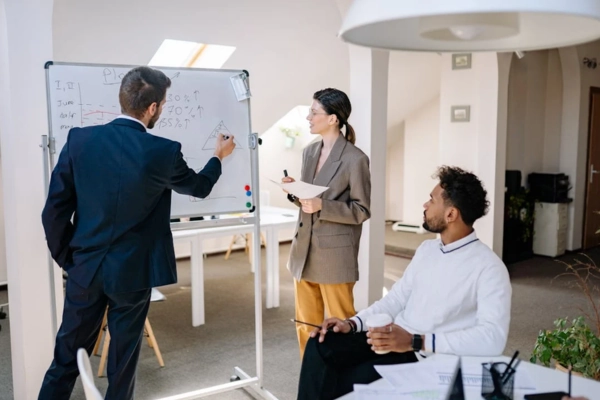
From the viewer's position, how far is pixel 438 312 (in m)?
1.96

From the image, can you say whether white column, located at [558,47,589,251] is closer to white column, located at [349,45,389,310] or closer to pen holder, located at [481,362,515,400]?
white column, located at [349,45,389,310]

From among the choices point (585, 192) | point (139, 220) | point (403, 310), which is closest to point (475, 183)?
point (403, 310)

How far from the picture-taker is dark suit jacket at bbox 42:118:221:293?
84.6 inches

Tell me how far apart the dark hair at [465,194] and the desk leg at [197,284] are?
2455 mm

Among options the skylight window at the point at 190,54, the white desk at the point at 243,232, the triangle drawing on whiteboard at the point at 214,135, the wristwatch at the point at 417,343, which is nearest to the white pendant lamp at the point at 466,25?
the wristwatch at the point at 417,343

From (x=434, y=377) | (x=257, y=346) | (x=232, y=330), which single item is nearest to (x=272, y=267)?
(x=232, y=330)

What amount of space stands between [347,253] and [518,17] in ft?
5.69

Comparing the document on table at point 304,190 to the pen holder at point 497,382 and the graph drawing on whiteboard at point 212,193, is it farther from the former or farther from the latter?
the pen holder at point 497,382

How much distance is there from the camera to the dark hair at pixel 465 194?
6.66ft

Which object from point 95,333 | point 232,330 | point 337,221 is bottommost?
point 232,330

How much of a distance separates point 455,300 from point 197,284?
8.23 feet

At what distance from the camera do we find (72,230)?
7.48ft

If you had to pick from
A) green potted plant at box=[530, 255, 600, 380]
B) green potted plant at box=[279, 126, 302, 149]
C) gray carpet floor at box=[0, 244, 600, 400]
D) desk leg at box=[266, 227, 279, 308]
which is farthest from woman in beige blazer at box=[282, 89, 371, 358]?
green potted plant at box=[279, 126, 302, 149]

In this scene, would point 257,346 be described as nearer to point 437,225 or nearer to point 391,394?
point 437,225
